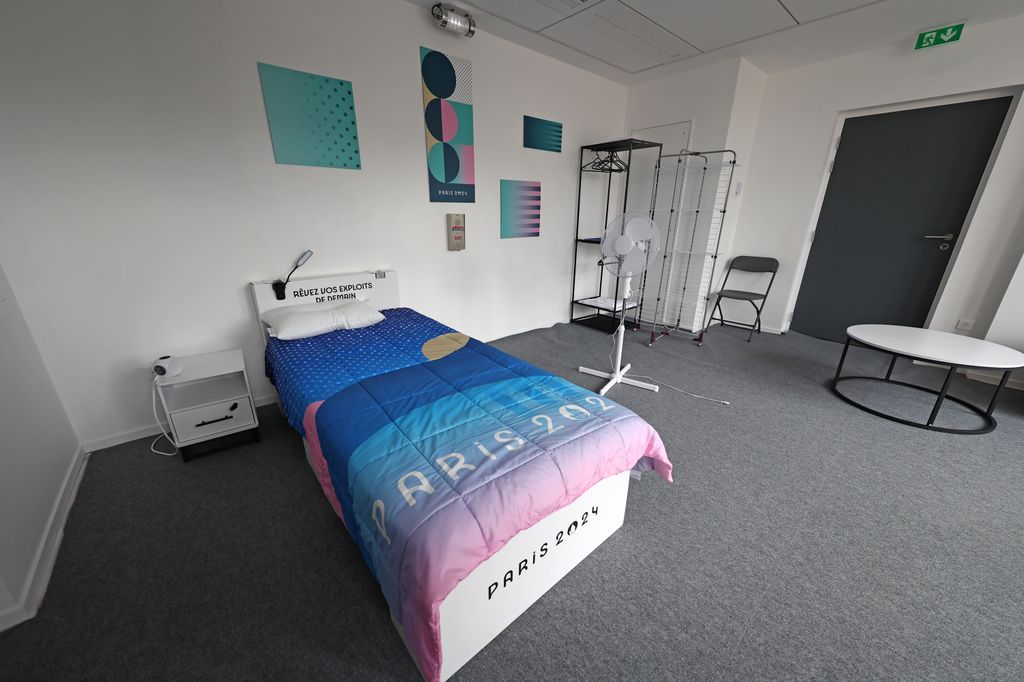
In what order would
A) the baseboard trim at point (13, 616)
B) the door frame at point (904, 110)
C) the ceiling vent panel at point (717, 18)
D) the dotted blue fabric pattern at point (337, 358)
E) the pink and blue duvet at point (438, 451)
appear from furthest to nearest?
the door frame at point (904, 110) < the ceiling vent panel at point (717, 18) < the dotted blue fabric pattern at point (337, 358) < the baseboard trim at point (13, 616) < the pink and blue duvet at point (438, 451)

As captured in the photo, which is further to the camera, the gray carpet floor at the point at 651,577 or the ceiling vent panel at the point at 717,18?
the ceiling vent panel at the point at 717,18

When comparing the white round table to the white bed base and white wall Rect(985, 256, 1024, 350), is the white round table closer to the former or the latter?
white wall Rect(985, 256, 1024, 350)

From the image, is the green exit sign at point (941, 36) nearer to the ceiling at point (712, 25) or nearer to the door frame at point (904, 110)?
the ceiling at point (712, 25)

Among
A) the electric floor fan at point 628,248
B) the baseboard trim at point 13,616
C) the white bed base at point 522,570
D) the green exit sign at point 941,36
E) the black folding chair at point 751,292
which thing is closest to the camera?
the white bed base at point 522,570

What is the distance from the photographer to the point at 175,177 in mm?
2088

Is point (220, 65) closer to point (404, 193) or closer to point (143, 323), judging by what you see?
point (404, 193)

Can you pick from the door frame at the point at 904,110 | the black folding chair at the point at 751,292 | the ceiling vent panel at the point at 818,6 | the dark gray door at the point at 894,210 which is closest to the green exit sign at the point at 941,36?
the door frame at the point at 904,110

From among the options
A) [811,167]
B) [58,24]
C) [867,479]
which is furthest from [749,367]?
[58,24]

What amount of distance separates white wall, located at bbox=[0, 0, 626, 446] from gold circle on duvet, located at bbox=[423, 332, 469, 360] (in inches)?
39.3

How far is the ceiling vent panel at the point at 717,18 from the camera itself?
2.56m

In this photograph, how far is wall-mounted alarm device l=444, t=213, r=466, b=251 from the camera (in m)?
3.18

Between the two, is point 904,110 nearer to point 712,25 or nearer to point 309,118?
point 712,25

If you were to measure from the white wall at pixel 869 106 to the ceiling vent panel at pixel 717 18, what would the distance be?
1108mm

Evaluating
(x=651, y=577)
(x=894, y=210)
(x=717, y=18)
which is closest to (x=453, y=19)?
(x=717, y=18)
